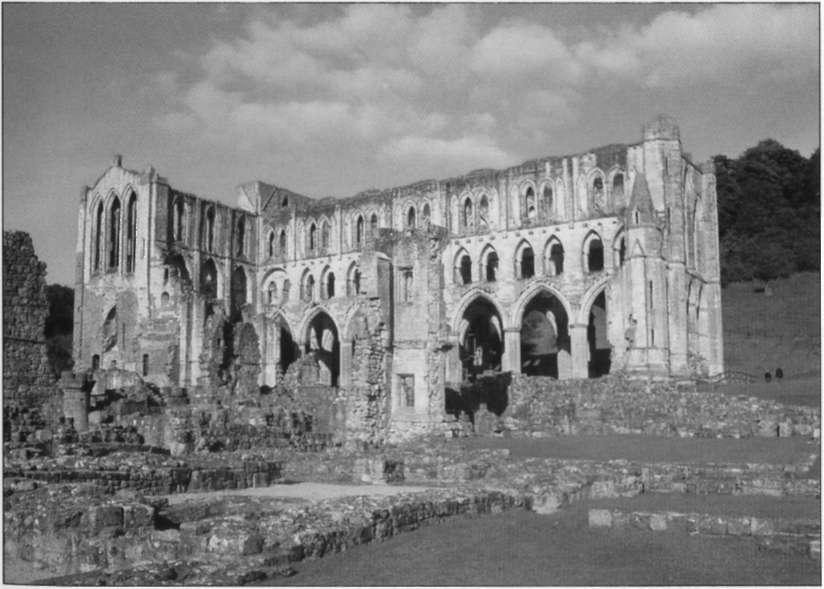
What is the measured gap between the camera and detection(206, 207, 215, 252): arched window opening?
56719 millimetres

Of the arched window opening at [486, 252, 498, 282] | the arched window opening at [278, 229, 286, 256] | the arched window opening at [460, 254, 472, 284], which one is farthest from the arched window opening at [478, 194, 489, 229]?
the arched window opening at [278, 229, 286, 256]

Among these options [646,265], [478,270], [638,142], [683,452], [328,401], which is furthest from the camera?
[478,270]

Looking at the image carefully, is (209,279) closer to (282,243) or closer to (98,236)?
(282,243)

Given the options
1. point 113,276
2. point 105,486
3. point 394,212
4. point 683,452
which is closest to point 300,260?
point 394,212

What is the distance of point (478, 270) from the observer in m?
51.5

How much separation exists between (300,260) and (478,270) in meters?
13.0

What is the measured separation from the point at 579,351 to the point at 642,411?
15222 mm

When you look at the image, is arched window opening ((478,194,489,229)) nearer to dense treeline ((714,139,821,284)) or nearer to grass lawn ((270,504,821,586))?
dense treeline ((714,139,821,284))

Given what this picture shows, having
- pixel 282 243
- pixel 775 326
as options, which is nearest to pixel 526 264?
pixel 282 243

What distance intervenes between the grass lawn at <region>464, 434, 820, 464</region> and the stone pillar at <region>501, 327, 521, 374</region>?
68.4 feet

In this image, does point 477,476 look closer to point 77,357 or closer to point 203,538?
point 203,538

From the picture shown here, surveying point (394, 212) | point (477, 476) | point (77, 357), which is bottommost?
point (477, 476)

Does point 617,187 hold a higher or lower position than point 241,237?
higher

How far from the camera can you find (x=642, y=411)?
31328 mm
